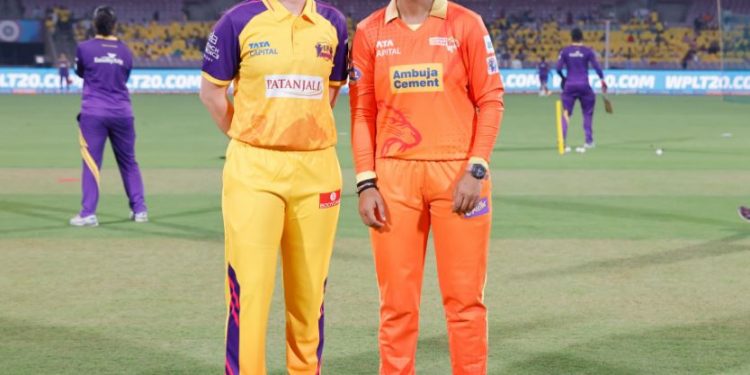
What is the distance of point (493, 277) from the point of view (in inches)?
341

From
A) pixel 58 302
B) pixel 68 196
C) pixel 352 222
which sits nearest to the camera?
pixel 58 302

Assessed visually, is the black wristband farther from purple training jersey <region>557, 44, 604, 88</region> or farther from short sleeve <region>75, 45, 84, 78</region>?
purple training jersey <region>557, 44, 604, 88</region>

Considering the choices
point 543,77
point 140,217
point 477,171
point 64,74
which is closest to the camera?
point 477,171

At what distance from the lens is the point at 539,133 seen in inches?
974

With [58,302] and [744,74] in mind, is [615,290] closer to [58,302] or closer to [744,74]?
[58,302]

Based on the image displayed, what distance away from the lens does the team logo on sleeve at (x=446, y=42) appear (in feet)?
15.7

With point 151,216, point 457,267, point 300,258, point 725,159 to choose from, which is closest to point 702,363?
point 457,267

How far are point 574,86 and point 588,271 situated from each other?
1210 centimetres

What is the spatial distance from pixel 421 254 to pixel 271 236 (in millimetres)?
756

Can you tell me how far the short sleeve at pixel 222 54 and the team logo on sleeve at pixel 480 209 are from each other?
3.95 ft

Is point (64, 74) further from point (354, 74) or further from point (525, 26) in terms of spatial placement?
point (354, 74)

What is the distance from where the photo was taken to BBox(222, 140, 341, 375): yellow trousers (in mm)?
4566

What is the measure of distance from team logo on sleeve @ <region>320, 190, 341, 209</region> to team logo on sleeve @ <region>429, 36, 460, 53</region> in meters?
0.78

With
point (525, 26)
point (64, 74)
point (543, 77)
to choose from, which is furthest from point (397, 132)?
point (525, 26)
